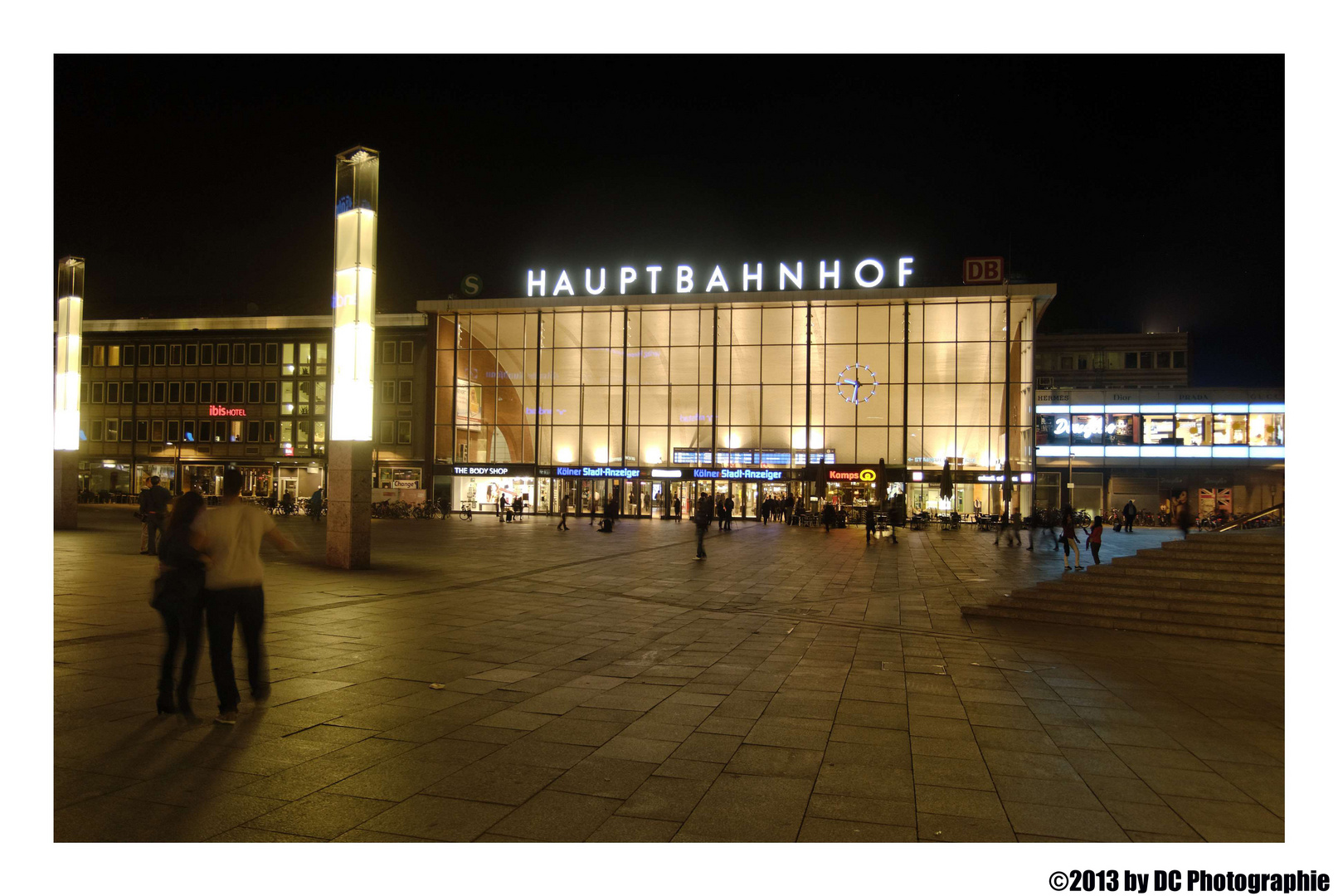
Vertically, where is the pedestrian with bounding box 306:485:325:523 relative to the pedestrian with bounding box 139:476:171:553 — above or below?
below

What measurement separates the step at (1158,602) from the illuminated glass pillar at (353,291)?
1265 cm

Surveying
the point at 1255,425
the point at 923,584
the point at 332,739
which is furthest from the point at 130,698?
the point at 1255,425

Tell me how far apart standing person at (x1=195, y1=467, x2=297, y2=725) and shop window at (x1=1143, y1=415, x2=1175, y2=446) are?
54288mm

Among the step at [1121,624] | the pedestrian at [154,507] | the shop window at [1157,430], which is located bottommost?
the step at [1121,624]

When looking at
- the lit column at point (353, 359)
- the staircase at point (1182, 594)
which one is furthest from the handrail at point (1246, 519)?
the lit column at point (353, 359)

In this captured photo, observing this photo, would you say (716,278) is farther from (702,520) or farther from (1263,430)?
(1263,430)

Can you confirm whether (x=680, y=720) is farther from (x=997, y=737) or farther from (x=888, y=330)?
(x=888, y=330)

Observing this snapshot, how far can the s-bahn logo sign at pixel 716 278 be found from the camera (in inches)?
1844

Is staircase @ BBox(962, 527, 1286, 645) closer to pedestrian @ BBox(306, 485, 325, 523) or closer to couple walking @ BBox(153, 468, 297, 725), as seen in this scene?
couple walking @ BBox(153, 468, 297, 725)

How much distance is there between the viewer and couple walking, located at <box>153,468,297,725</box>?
5938mm

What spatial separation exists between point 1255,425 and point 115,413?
241ft

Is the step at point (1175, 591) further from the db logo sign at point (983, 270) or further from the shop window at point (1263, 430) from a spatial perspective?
the shop window at point (1263, 430)

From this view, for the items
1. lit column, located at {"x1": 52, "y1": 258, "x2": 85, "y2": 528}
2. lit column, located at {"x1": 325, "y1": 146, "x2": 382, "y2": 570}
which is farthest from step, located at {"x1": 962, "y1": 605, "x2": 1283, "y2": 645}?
lit column, located at {"x1": 52, "y1": 258, "x2": 85, "y2": 528}

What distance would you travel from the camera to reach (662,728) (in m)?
6.20
